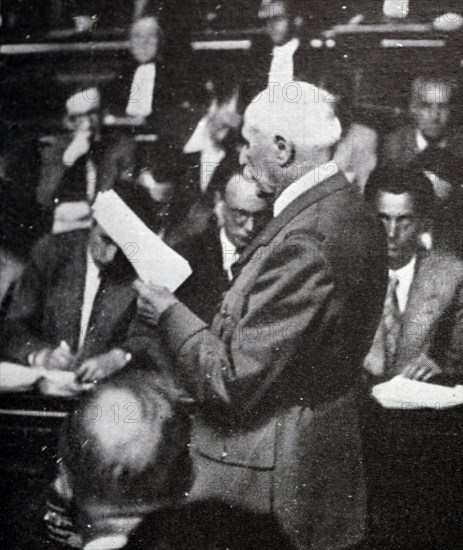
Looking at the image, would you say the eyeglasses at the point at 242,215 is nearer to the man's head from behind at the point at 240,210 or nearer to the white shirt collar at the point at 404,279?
the man's head from behind at the point at 240,210

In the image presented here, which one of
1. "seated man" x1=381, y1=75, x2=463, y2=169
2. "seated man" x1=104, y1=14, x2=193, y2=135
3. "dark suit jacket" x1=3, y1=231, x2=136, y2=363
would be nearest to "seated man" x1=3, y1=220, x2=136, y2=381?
"dark suit jacket" x1=3, y1=231, x2=136, y2=363

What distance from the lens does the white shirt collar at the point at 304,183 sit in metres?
2.61

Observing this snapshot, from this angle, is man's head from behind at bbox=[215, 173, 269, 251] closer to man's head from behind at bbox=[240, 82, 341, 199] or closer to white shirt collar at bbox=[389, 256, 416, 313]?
man's head from behind at bbox=[240, 82, 341, 199]

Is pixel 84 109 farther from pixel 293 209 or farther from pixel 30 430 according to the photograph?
pixel 30 430

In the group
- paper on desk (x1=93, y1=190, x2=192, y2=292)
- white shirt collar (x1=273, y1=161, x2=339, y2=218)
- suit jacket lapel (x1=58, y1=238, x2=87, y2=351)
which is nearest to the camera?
white shirt collar (x1=273, y1=161, x2=339, y2=218)

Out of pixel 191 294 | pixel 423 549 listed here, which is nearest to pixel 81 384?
pixel 191 294

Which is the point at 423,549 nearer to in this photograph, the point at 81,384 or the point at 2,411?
the point at 81,384

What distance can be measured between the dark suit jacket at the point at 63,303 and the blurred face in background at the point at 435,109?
131cm

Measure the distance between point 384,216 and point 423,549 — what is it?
49.9 inches

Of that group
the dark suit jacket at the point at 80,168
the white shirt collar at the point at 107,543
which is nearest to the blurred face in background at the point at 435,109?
the dark suit jacket at the point at 80,168

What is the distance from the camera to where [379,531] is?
253 cm

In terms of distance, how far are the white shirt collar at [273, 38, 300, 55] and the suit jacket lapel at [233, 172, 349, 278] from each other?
0.53 metres

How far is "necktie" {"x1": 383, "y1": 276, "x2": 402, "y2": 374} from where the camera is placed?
8.40 feet

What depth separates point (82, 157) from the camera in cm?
285
